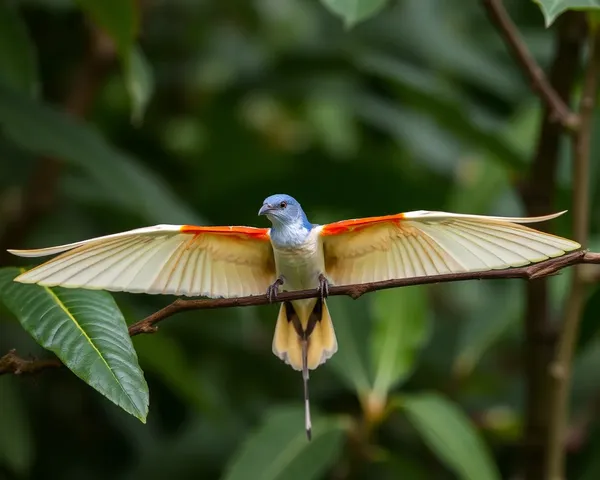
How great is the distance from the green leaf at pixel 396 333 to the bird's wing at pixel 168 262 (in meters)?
0.84

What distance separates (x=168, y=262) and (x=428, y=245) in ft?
1.10

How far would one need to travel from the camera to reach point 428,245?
3.75ft

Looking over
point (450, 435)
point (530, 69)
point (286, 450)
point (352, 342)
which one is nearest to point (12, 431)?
point (286, 450)

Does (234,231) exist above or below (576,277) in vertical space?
above

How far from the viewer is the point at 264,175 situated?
2576 millimetres

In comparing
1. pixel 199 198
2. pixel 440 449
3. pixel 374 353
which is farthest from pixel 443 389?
pixel 199 198

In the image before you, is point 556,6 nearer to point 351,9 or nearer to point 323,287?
point 351,9

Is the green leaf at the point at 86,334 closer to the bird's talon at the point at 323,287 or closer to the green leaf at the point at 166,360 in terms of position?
the bird's talon at the point at 323,287

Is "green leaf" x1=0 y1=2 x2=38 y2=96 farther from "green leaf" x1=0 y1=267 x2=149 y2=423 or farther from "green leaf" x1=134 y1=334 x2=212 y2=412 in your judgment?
"green leaf" x1=0 y1=267 x2=149 y2=423

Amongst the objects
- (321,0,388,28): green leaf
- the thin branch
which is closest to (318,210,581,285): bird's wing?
(321,0,388,28): green leaf

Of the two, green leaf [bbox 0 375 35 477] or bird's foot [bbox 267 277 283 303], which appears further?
green leaf [bbox 0 375 35 477]

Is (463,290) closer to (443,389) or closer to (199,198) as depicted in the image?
(443,389)

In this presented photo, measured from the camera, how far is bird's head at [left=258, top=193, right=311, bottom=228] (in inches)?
47.7

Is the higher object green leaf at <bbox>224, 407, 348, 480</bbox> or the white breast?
the white breast
